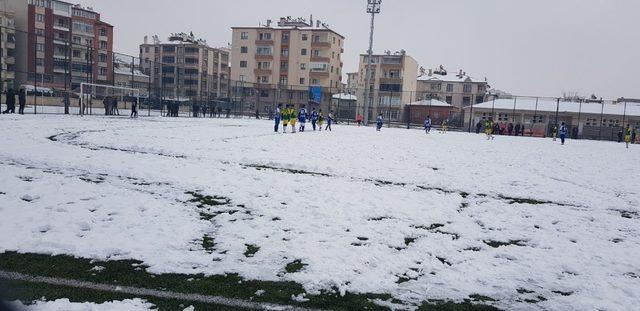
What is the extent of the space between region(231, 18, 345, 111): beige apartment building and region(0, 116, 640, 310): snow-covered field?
68.3 m

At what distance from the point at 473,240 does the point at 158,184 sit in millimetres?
5496

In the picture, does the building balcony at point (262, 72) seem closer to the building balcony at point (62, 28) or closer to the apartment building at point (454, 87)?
the apartment building at point (454, 87)

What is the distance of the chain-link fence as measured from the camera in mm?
39531

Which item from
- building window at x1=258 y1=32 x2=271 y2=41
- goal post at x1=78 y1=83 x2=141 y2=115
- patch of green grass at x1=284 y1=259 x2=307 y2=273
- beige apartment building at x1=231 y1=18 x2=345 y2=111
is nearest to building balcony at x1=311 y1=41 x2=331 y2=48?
beige apartment building at x1=231 y1=18 x2=345 y2=111

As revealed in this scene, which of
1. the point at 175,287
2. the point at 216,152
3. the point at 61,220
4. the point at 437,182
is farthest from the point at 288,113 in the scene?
the point at 175,287

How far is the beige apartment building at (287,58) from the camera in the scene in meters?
80.4

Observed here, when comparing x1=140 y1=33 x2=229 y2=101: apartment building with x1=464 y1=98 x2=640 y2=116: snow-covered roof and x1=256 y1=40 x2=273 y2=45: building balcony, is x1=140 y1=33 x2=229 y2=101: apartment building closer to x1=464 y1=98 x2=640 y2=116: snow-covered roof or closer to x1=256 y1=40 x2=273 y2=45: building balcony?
x1=256 y1=40 x2=273 y2=45: building balcony

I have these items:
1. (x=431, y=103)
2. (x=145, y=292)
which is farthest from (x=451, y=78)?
(x=145, y=292)

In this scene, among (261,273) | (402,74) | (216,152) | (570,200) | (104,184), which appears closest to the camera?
(261,273)

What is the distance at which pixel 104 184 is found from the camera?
308 inches

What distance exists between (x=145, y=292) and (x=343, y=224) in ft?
10.1

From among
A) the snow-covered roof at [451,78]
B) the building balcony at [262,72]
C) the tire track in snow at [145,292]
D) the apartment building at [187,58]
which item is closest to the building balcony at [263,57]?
the building balcony at [262,72]

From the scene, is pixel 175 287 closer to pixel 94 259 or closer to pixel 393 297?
pixel 94 259

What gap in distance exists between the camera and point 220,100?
62.0 m
